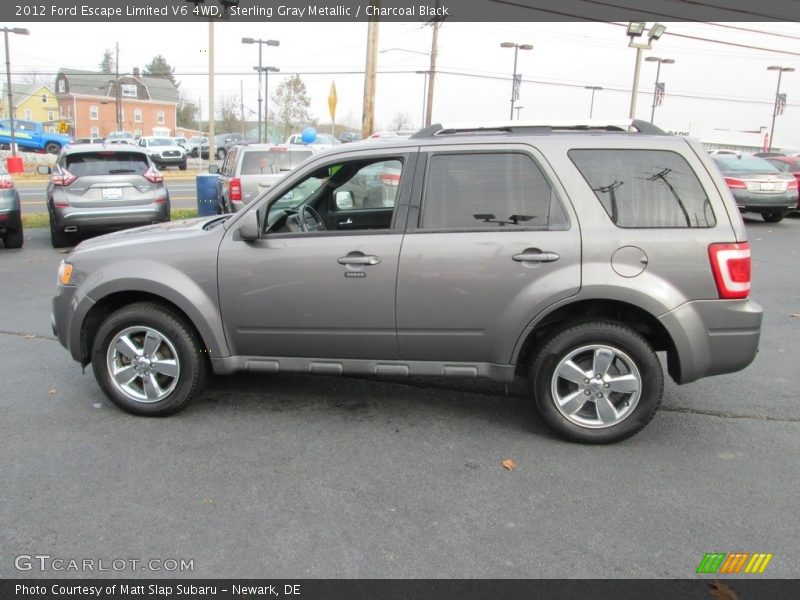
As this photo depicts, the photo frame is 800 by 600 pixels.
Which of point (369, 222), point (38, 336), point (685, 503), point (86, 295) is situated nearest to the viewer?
point (685, 503)

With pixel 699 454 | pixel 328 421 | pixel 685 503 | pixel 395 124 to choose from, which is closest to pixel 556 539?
pixel 685 503

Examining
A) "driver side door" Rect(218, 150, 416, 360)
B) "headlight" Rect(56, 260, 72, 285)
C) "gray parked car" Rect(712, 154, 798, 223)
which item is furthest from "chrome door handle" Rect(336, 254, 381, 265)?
"gray parked car" Rect(712, 154, 798, 223)

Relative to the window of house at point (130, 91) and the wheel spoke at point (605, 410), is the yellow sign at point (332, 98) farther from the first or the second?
the window of house at point (130, 91)

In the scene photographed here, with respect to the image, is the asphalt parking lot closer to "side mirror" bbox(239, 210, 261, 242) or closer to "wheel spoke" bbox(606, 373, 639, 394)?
"wheel spoke" bbox(606, 373, 639, 394)

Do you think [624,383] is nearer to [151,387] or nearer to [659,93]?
[151,387]

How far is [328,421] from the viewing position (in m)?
4.39

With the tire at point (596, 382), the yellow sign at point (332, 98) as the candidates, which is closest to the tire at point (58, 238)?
the yellow sign at point (332, 98)

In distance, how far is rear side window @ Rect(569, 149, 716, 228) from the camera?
12.8 ft

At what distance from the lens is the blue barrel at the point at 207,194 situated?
14.1 m

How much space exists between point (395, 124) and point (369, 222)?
253 feet

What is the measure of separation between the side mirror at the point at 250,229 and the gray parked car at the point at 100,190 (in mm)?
7568

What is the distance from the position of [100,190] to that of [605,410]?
31.2ft

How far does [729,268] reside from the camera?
3820 millimetres
